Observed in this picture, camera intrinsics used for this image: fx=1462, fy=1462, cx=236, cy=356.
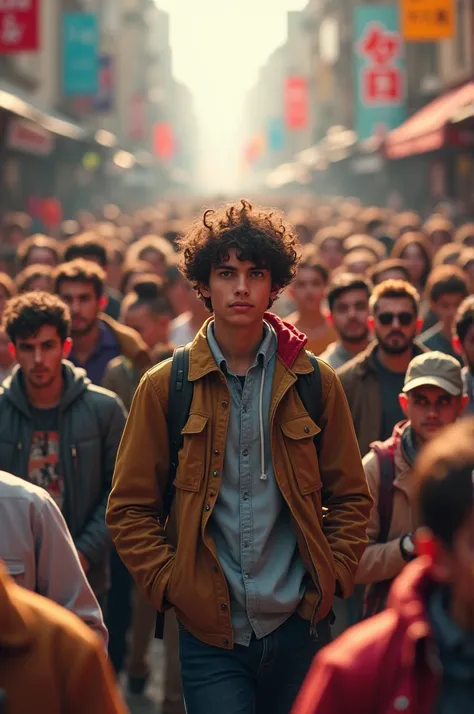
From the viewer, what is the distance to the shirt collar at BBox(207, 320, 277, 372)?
400cm

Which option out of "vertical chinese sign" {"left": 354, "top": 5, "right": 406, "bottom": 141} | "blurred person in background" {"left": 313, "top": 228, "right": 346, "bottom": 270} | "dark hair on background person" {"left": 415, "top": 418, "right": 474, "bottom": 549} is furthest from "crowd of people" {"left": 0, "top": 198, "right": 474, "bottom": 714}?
"vertical chinese sign" {"left": 354, "top": 5, "right": 406, "bottom": 141}

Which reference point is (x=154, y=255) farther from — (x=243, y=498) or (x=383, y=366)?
(x=243, y=498)

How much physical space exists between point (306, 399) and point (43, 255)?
23.5ft

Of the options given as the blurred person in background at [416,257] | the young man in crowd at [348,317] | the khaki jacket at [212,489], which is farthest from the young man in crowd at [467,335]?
the blurred person in background at [416,257]

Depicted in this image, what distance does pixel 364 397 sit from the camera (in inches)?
241

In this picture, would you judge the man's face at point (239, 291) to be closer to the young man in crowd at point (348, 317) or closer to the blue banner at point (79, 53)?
the young man in crowd at point (348, 317)

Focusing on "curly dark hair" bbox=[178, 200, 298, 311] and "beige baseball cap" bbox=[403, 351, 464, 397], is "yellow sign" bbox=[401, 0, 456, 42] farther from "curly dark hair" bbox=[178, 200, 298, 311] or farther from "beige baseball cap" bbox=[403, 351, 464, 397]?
"curly dark hair" bbox=[178, 200, 298, 311]

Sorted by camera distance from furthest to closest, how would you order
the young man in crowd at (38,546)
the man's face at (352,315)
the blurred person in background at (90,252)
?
the blurred person in background at (90,252), the man's face at (352,315), the young man in crowd at (38,546)

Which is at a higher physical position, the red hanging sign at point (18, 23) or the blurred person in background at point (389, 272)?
the red hanging sign at point (18, 23)

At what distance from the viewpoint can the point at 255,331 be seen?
13.4ft

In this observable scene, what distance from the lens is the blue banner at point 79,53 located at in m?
36.4

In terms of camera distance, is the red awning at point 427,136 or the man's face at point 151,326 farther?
the red awning at point 427,136

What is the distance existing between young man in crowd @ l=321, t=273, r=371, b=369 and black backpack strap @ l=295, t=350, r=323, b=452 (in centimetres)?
312

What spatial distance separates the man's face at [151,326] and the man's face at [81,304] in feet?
1.70
